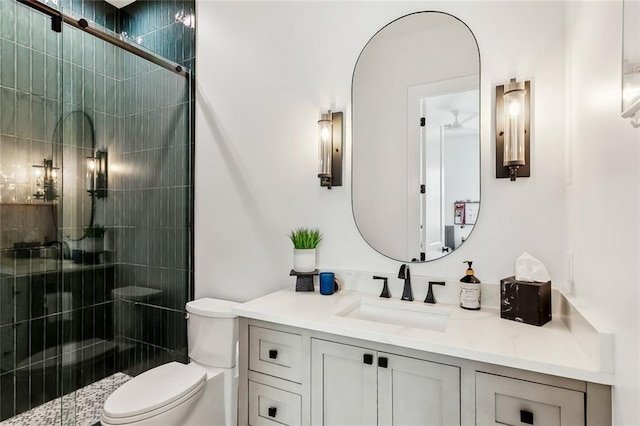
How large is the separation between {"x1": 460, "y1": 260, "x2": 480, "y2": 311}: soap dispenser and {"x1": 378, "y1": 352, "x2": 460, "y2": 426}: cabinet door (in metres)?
0.44

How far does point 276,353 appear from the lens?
1.46 meters

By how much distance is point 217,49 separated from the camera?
234cm

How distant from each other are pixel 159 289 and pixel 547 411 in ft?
7.52

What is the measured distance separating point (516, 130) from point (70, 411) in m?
2.82

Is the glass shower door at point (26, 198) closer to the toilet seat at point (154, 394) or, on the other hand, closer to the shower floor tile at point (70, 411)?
the shower floor tile at point (70, 411)

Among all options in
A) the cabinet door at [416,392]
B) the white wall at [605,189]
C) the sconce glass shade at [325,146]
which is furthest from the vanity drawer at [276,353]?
the white wall at [605,189]

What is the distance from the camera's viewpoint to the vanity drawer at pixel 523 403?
3.24ft

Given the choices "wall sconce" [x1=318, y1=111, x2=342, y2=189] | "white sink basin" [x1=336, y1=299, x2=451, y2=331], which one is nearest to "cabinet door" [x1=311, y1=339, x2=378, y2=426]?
"white sink basin" [x1=336, y1=299, x2=451, y2=331]

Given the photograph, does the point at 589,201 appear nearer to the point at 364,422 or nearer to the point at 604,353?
the point at 604,353

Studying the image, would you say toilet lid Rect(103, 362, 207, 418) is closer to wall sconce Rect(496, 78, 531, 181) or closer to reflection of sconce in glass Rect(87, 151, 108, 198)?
reflection of sconce in glass Rect(87, 151, 108, 198)

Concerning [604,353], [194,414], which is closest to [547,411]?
[604,353]

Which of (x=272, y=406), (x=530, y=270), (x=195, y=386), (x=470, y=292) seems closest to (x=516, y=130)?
(x=530, y=270)

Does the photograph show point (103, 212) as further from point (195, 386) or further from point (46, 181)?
point (195, 386)

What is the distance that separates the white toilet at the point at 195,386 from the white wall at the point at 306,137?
1.02 feet
